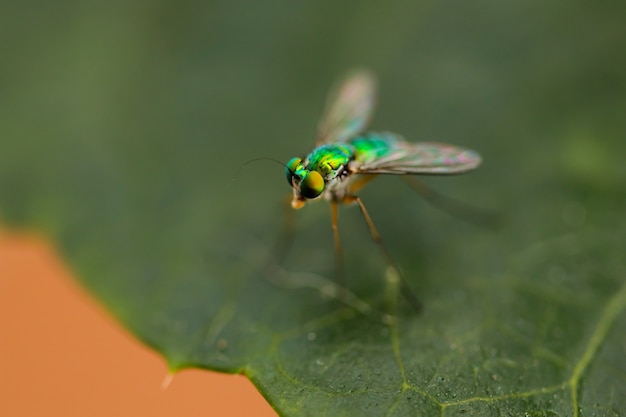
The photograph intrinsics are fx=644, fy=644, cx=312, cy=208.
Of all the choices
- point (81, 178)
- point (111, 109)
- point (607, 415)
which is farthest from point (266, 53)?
point (607, 415)

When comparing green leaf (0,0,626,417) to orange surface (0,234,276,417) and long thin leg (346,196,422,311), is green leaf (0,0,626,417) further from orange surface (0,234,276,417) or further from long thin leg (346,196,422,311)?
orange surface (0,234,276,417)

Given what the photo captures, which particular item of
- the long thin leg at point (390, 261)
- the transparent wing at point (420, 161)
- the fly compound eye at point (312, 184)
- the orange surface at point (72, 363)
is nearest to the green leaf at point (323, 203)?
the long thin leg at point (390, 261)

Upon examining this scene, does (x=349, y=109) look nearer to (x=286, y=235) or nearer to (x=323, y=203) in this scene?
(x=323, y=203)

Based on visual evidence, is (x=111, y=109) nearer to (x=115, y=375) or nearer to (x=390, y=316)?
(x=115, y=375)

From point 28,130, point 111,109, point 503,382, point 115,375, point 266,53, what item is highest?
point 266,53

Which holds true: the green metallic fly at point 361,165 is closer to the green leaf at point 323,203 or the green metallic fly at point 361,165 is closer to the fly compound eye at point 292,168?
the fly compound eye at point 292,168
